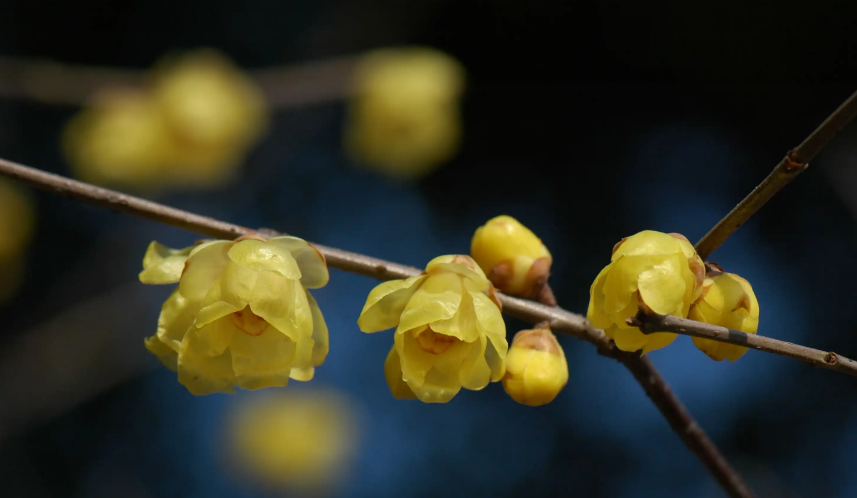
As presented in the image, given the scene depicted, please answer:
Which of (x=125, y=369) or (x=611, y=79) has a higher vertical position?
(x=611, y=79)

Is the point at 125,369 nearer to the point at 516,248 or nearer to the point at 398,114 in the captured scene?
the point at 398,114

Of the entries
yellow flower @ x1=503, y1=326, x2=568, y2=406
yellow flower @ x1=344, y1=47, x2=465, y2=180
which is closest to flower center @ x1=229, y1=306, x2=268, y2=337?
yellow flower @ x1=503, y1=326, x2=568, y2=406

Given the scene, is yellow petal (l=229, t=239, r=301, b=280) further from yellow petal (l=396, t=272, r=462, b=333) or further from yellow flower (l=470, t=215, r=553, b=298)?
yellow flower (l=470, t=215, r=553, b=298)

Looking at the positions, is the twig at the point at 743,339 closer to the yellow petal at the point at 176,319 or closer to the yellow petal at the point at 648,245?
the yellow petal at the point at 648,245

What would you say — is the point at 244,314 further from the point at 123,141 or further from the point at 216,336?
the point at 123,141

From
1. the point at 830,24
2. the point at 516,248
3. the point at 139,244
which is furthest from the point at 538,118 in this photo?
the point at 516,248

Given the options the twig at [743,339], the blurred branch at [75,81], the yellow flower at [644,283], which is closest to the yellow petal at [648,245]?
the yellow flower at [644,283]
